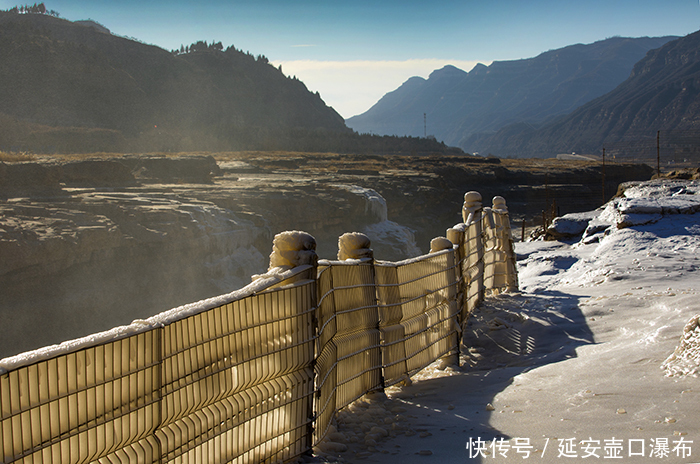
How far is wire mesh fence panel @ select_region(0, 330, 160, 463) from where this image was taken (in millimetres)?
1462

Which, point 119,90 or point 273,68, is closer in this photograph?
point 119,90

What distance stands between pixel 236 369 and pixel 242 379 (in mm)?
68

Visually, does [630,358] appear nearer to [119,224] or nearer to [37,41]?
[119,224]

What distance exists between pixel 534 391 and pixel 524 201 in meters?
43.3

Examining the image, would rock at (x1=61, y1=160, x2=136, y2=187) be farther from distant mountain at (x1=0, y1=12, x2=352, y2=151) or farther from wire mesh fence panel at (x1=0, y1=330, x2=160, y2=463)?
distant mountain at (x1=0, y1=12, x2=352, y2=151)

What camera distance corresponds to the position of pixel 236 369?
2.24m

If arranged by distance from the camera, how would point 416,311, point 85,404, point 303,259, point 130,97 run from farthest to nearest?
point 130,97 → point 416,311 → point 303,259 → point 85,404

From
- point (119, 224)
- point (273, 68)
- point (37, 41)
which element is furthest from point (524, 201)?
point (273, 68)

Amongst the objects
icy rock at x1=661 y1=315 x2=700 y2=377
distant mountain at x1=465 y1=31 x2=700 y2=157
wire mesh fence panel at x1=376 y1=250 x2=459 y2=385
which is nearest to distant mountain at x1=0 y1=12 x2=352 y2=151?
wire mesh fence panel at x1=376 y1=250 x2=459 y2=385

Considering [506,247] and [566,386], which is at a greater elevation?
[506,247]

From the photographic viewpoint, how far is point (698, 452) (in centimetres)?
218

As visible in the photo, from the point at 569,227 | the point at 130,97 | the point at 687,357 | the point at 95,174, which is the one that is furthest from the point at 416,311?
the point at 130,97

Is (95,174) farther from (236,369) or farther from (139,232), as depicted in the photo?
(236,369)

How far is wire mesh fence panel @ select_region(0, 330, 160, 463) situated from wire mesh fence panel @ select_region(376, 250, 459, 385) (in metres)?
1.89
